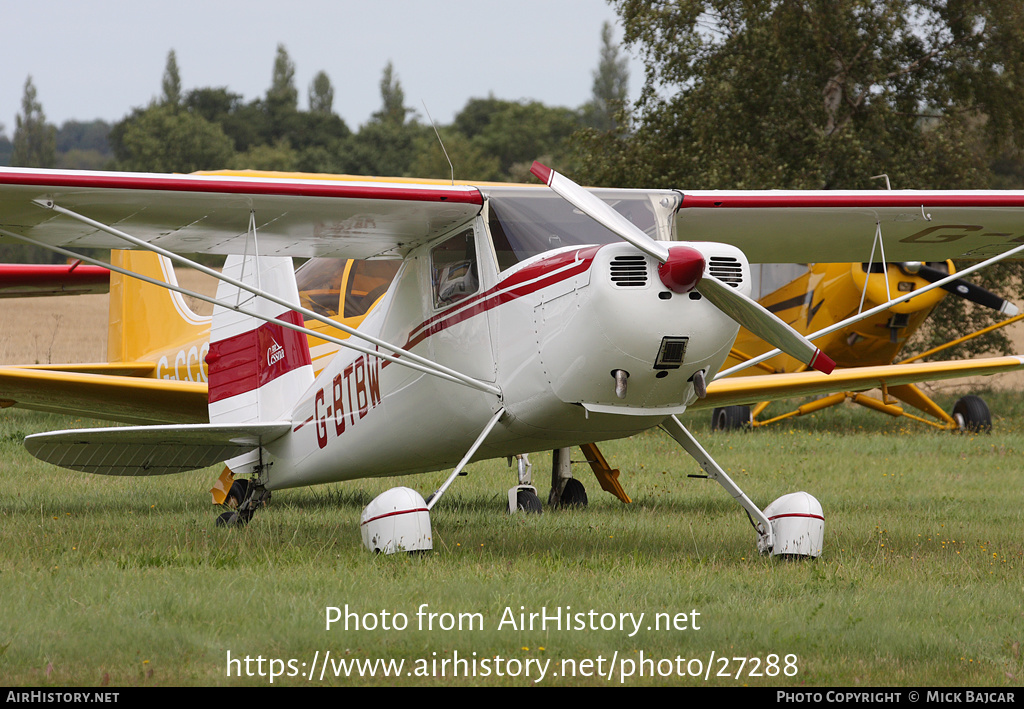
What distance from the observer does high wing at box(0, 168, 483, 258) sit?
6.40 m

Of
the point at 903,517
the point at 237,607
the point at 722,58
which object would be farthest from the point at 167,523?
the point at 722,58

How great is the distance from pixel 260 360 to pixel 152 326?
15.5ft

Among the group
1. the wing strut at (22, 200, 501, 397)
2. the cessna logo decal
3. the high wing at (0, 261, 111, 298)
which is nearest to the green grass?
the wing strut at (22, 200, 501, 397)

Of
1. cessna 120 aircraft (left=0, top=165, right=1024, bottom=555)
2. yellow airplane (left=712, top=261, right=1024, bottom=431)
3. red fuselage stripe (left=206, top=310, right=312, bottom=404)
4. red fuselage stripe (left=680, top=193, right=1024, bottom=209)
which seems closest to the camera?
cessna 120 aircraft (left=0, top=165, right=1024, bottom=555)

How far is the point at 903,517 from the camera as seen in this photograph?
888 centimetres

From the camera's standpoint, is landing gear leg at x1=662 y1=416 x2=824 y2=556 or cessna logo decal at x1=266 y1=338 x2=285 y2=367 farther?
cessna logo decal at x1=266 y1=338 x2=285 y2=367

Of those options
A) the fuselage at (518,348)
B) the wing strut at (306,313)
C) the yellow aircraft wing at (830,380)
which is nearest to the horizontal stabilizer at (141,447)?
the fuselage at (518,348)

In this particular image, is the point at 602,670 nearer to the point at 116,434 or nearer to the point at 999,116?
the point at 116,434

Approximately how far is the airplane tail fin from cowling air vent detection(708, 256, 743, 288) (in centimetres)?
421

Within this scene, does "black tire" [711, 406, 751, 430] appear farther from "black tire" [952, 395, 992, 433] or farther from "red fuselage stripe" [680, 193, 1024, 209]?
"red fuselage stripe" [680, 193, 1024, 209]

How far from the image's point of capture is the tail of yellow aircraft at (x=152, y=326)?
12359 millimetres

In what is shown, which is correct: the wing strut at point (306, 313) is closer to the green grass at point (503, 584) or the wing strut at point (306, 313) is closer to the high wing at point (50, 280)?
the green grass at point (503, 584)

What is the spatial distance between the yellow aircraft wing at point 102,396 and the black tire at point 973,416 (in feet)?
39.2

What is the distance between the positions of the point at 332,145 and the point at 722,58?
188ft
